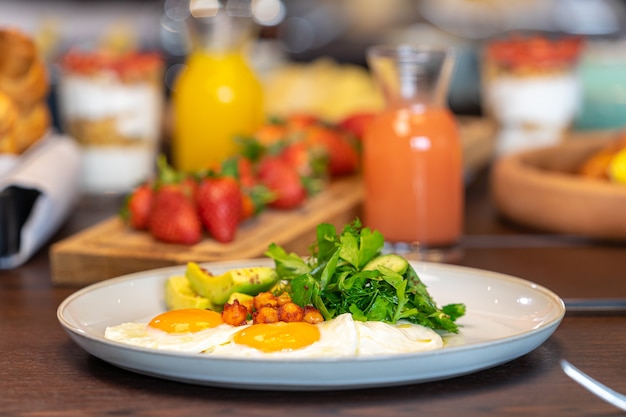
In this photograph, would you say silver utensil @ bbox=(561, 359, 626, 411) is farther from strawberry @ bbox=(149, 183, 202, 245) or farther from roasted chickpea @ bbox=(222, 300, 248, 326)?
strawberry @ bbox=(149, 183, 202, 245)

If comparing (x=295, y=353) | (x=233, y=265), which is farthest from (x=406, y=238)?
(x=295, y=353)

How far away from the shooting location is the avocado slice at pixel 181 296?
104 centimetres

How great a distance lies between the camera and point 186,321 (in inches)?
36.0

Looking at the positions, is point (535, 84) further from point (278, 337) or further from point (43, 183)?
point (278, 337)

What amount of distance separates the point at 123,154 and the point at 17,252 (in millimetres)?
484

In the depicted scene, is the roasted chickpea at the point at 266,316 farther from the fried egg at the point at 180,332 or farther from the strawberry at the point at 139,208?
the strawberry at the point at 139,208

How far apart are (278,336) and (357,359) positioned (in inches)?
3.4

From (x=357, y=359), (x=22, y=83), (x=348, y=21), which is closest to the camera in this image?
(x=357, y=359)

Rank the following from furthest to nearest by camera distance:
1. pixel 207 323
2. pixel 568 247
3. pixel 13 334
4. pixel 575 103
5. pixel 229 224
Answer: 1. pixel 575 103
2. pixel 568 247
3. pixel 229 224
4. pixel 13 334
5. pixel 207 323

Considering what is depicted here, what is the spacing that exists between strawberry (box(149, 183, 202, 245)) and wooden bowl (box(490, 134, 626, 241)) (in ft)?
1.80

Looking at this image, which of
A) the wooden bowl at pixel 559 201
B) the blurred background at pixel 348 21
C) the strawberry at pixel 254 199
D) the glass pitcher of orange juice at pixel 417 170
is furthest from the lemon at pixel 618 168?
the blurred background at pixel 348 21

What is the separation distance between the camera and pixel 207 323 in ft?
3.01

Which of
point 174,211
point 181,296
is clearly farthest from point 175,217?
point 181,296

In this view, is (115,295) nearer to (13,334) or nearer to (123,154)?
(13,334)
